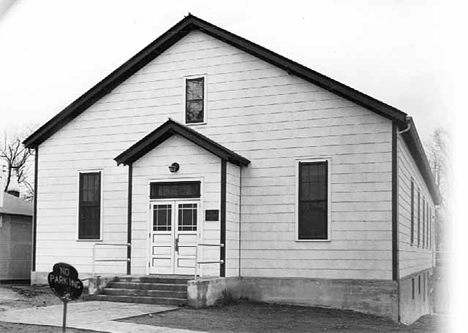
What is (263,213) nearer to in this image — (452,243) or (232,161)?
(232,161)

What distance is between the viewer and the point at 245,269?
46.5 feet

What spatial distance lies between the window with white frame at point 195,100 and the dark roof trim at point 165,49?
3.75ft

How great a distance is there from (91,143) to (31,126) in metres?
29.9

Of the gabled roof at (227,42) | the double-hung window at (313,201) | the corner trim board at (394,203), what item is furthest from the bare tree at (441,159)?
the double-hung window at (313,201)

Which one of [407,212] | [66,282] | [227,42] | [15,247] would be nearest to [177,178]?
[227,42]

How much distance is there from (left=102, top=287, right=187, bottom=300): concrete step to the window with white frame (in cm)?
431

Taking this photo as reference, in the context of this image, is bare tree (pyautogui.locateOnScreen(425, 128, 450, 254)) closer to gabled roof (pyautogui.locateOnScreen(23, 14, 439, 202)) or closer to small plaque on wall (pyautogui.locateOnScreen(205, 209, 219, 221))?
gabled roof (pyautogui.locateOnScreen(23, 14, 439, 202))

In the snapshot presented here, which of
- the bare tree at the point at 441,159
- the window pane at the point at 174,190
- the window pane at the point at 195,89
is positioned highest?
the window pane at the point at 195,89

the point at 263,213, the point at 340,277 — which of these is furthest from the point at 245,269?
the point at 340,277

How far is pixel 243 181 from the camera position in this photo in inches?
567

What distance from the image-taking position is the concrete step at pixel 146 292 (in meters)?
Answer: 12.8

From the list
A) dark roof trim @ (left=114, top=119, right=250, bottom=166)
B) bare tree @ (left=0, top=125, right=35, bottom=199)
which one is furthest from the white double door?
bare tree @ (left=0, top=125, right=35, bottom=199)

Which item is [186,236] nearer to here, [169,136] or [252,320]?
[169,136]

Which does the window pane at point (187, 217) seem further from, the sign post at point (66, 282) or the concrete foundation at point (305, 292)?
the sign post at point (66, 282)
